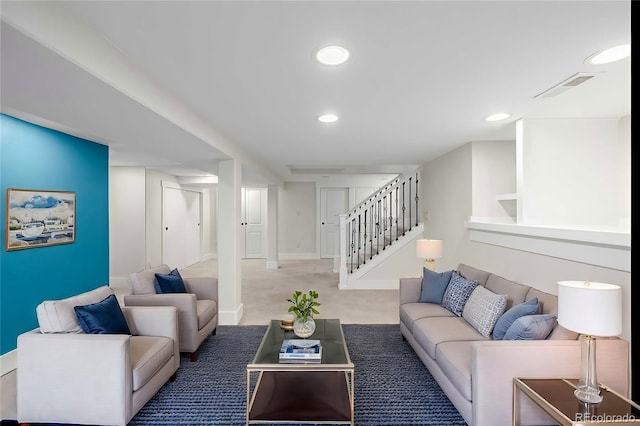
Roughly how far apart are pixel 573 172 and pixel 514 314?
1505mm

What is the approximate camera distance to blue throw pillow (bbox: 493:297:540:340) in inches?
89.3

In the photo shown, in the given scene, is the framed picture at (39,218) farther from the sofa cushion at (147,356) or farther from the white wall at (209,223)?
the white wall at (209,223)

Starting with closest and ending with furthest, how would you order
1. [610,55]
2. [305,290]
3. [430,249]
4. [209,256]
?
[610,55]
[430,249]
[305,290]
[209,256]

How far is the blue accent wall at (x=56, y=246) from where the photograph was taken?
3.03 m

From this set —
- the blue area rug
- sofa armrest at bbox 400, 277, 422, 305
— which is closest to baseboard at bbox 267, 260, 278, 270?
the blue area rug

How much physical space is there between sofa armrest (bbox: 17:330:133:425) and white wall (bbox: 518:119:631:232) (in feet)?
11.2

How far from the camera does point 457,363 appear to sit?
214 centimetres

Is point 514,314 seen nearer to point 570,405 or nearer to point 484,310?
point 484,310

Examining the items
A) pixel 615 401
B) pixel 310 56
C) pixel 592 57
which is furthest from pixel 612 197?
pixel 310 56

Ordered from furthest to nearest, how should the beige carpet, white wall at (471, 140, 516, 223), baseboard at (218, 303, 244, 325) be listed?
the beige carpet, baseboard at (218, 303, 244, 325), white wall at (471, 140, 516, 223)

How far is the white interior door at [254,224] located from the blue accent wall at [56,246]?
17.7 feet

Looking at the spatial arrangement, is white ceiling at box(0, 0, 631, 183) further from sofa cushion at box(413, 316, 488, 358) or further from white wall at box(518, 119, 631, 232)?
sofa cushion at box(413, 316, 488, 358)

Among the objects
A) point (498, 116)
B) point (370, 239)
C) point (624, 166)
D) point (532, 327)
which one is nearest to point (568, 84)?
point (498, 116)

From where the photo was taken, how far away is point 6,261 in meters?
2.98
